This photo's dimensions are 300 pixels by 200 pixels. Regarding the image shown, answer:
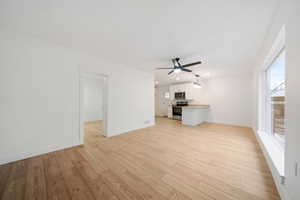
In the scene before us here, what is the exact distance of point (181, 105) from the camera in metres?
6.76

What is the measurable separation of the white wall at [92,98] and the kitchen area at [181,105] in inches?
173

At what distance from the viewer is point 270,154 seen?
68.1 inches

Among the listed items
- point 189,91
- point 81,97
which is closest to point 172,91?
point 189,91

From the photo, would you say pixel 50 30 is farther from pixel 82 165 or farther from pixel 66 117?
pixel 82 165

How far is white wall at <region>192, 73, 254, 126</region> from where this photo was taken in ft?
16.0

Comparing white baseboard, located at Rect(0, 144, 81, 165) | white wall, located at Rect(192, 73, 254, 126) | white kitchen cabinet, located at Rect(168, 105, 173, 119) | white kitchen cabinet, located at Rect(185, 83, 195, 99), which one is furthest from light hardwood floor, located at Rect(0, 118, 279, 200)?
white kitchen cabinet, located at Rect(168, 105, 173, 119)

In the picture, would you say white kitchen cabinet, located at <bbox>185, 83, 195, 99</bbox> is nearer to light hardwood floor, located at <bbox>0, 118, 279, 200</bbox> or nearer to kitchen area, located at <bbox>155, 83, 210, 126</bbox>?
kitchen area, located at <bbox>155, 83, 210, 126</bbox>

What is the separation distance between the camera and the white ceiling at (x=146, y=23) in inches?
55.8

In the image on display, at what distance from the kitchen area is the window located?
2516mm

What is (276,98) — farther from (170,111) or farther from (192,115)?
(170,111)

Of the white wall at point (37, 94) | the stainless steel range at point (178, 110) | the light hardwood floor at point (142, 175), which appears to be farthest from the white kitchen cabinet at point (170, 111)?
the white wall at point (37, 94)

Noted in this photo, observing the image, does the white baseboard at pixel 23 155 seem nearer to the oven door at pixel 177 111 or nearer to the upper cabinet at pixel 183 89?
the oven door at pixel 177 111

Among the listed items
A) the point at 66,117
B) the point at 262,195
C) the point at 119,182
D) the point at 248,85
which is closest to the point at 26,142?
the point at 66,117

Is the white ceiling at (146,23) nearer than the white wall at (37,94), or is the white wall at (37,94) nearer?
the white ceiling at (146,23)
